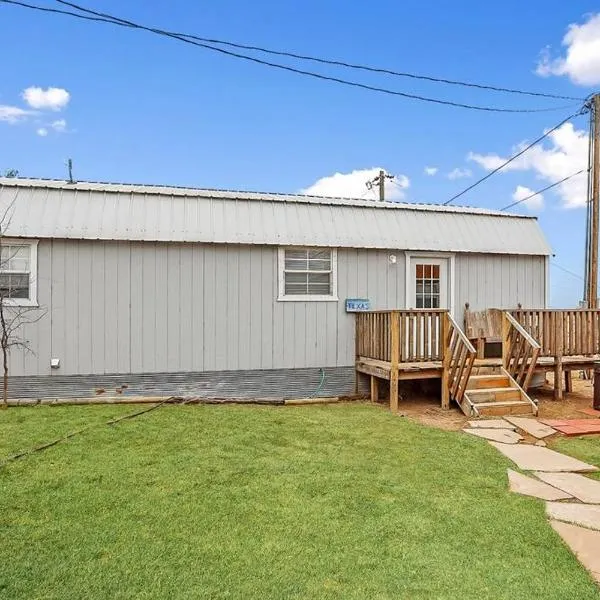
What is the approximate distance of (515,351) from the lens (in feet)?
25.8

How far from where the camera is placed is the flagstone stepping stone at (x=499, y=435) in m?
5.50

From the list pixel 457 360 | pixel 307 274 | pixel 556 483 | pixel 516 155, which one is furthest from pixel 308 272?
pixel 516 155

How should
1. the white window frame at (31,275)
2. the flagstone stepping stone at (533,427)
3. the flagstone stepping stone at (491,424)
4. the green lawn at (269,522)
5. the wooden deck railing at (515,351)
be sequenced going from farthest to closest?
the wooden deck railing at (515,351), the white window frame at (31,275), the flagstone stepping stone at (491,424), the flagstone stepping stone at (533,427), the green lawn at (269,522)

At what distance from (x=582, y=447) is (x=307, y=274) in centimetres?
466

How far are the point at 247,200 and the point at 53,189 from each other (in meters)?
3.05

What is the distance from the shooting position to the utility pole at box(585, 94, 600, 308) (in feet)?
34.6

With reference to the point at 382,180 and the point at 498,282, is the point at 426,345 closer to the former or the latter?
the point at 498,282

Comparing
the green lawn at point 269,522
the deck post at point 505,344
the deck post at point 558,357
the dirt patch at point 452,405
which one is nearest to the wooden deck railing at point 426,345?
the dirt patch at point 452,405

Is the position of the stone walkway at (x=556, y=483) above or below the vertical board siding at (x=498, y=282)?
below

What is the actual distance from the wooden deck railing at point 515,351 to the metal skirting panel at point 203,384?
2.61 meters

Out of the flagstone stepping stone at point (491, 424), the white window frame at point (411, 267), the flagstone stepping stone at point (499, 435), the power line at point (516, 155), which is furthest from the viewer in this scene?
the power line at point (516, 155)

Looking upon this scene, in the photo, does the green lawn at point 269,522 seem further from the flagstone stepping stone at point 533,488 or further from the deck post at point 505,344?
the deck post at point 505,344

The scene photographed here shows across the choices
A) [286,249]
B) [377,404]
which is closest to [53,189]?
[286,249]

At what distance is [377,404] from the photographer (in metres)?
7.77
